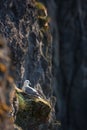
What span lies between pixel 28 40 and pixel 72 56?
30.7m

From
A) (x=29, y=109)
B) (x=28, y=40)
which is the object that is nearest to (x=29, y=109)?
(x=29, y=109)

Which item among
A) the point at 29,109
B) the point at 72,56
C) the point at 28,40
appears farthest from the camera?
the point at 72,56

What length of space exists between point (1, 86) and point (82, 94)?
44.1m

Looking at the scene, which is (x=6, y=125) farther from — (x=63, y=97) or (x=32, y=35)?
(x=63, y=97)

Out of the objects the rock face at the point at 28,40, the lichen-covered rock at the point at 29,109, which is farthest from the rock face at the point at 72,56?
the lichen-covered rock at the point at 29,109

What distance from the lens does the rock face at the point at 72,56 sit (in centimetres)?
4841

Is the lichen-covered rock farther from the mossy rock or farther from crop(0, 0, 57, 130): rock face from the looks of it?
crop(0, 0, 57, 130): rock face

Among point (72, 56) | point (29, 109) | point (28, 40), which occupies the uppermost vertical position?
point (28, 40)

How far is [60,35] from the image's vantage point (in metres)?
48.6

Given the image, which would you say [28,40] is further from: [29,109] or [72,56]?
[72,56]

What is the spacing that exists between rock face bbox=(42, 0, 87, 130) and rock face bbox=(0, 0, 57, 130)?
2613 cm

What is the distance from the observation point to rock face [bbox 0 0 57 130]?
1599cm

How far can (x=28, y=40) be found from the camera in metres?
18.8

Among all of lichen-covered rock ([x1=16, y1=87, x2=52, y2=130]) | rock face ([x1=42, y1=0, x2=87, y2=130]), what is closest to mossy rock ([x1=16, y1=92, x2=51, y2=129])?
lichen-covered rock ([x1=16, y1=87, x2=52, y2=130])
